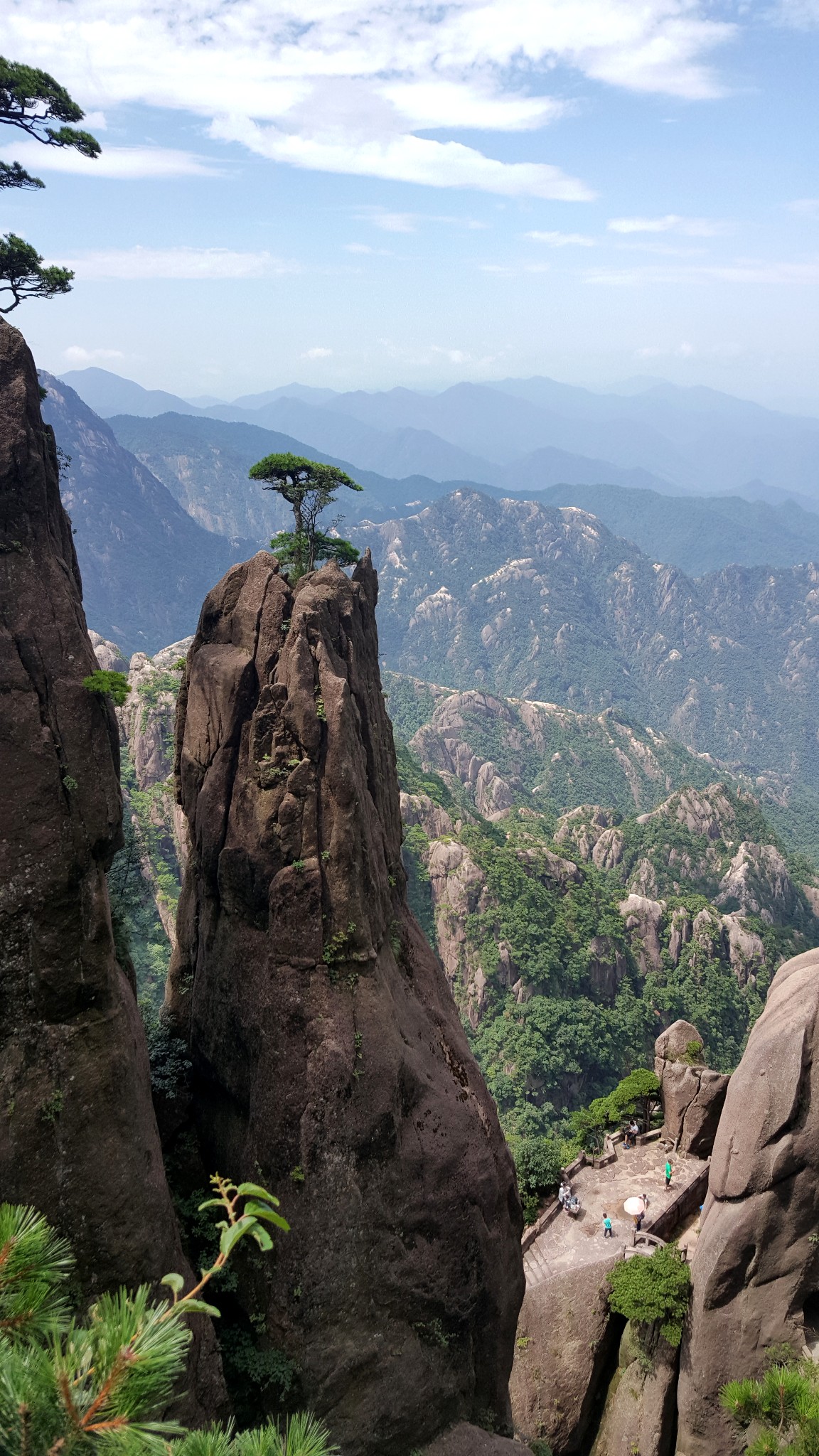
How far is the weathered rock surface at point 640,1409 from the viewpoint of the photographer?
28094mm

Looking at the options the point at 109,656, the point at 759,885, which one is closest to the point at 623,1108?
the point at 759,885

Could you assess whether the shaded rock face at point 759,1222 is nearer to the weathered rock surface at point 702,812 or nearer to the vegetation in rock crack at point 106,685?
the vegetation in rock crack at point 106,685

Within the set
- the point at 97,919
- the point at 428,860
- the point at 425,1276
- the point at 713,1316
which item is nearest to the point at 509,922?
the point at 428,860

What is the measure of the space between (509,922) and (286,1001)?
72517 millimetres

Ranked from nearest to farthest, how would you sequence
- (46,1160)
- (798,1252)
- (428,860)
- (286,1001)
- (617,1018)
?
1. (46,1160)
2. (286,1001)
3. (798,1252)
4. (617,1018)
5. (428,860)

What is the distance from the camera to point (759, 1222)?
83.6 ft

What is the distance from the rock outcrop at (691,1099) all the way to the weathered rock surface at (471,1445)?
15537 mm

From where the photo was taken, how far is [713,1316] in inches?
1042

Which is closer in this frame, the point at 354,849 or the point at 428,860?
the point at 354,849

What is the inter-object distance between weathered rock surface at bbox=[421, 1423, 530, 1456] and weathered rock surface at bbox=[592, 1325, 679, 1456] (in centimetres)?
881

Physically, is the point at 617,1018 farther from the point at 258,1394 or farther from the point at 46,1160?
the point at 46,1160

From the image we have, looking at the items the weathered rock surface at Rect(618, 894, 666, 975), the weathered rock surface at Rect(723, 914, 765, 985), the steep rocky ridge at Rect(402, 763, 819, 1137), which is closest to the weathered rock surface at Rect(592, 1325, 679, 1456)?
the steep rocky ridge at Rect(402, 763, 819, 1137)

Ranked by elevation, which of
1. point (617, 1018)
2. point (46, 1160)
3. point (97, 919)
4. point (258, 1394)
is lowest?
point (617, 1018)

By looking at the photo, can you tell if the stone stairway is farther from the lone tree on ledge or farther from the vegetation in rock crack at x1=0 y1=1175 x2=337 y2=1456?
the vegetation in rock crack at x1=0 y1=1175 x2=337 y2=1456
